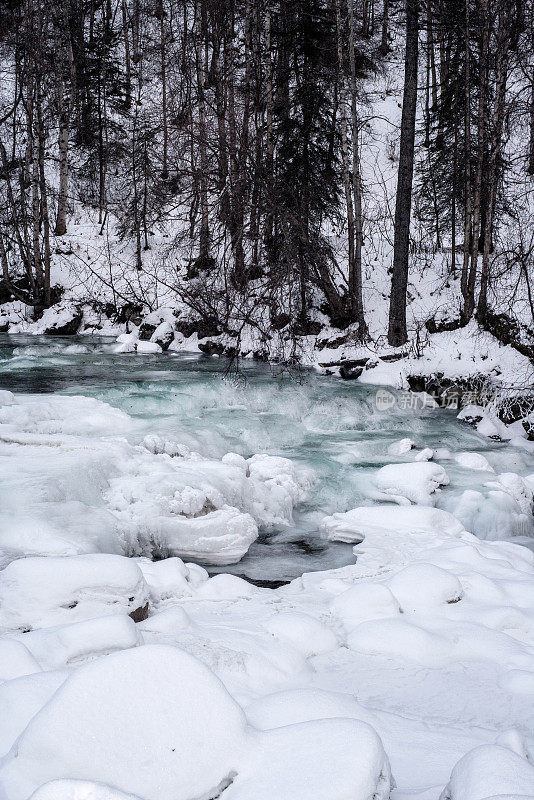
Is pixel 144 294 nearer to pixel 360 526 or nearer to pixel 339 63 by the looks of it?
pixel 339 63

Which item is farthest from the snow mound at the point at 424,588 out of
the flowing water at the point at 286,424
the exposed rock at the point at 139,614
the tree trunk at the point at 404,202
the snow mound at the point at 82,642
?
the tree trunk at the point at 404,202

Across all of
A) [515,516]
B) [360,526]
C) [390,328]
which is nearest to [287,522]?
[360,526]

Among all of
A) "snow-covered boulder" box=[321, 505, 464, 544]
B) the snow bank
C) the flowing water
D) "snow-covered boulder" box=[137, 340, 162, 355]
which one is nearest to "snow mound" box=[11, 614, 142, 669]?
the snow bank

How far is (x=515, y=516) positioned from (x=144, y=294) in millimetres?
12034

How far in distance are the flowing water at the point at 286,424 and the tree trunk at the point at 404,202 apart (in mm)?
1789

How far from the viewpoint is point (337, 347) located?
12359 mm

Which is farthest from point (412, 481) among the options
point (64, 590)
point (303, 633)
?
point (64, 590)

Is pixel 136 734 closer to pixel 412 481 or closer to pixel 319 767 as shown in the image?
pixel 319 767

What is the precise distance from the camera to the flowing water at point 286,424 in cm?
579

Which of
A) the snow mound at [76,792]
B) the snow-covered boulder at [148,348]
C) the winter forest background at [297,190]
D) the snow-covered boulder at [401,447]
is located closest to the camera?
the snow mound at [76,792]

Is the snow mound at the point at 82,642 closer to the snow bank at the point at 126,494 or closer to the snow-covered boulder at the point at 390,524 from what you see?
the snow bank at the point at 126,494

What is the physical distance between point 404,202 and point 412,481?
23.5 feet

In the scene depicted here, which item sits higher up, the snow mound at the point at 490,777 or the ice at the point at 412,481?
the snow mound at the point at 490,777

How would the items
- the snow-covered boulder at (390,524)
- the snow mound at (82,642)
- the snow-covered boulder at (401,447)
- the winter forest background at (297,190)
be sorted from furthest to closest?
the winter forest background at (297,190) < the snow-covered boulder at (401,447) < the snow-covered boulder at (390,524) < the snow mound at (82,642)
